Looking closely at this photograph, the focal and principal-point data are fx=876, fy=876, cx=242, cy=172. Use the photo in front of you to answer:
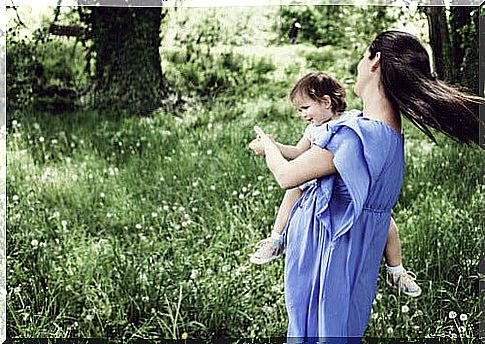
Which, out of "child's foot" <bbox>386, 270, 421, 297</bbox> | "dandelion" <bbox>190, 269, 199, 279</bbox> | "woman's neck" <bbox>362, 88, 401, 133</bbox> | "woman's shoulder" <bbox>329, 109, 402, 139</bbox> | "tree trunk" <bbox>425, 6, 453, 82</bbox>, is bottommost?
"dandelion" <bbox>190, 269, 199, 279</bbox>

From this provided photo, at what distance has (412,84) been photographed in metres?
2.95

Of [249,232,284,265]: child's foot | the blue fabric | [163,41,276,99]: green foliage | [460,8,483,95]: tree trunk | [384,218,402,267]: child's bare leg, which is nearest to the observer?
the blue fabric

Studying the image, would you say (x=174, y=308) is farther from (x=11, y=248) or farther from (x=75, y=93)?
(x=75, y=93)

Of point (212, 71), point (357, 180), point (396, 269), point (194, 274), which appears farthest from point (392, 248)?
point (212, 71)

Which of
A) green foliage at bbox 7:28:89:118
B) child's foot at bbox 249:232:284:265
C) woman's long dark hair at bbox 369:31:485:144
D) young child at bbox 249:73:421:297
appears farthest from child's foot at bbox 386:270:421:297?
green foliage at bbox 7:28:89:118

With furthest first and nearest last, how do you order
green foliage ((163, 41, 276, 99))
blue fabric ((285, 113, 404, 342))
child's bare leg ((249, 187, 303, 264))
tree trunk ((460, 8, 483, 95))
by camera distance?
green foliage ((163, 41, 276, 99)), tree trunk ((460, 8, 483, 95)), child's bare leg ((249, 187, 303, 264)), blue fabric ((285, 113, 404, 342))

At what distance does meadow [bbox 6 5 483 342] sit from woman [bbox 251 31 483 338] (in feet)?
2.17

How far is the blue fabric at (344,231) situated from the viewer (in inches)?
115

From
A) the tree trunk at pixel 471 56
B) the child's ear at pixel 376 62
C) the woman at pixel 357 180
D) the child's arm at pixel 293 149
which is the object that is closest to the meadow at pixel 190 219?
the tree trunk at pixel 471 56

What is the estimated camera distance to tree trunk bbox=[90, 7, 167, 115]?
3996mm

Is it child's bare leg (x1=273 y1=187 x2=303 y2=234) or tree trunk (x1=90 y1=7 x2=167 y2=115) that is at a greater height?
tree trunk (x1=90 y1=7 x2=167 y2=115)

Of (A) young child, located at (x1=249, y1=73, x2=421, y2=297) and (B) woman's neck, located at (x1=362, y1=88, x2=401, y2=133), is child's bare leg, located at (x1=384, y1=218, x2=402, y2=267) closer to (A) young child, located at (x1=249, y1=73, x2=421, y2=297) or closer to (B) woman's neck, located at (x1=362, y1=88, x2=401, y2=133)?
(A) young child, located at (x1=249, y1=73, x2=421, y2=297)

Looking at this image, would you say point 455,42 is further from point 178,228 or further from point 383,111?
point 178,228

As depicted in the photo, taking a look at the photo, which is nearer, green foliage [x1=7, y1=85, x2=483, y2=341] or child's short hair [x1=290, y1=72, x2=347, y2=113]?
child's short hair [x1=290, y1=72, x2=347, y2=113]
